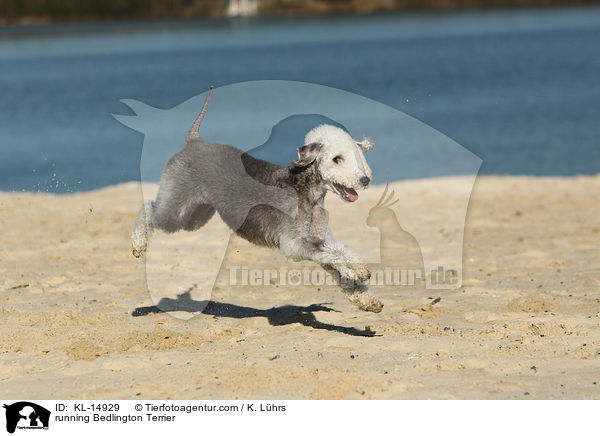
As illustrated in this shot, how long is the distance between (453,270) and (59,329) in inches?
183

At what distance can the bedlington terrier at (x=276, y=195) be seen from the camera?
614 cm

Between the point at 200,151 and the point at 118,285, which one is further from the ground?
the point at 200,151

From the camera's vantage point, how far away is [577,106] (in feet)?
91.3

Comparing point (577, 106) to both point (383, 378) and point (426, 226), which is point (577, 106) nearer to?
point (426, 226)

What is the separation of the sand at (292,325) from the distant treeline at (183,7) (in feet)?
240

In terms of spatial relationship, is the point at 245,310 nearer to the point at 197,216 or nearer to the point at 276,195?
the point at 197,216

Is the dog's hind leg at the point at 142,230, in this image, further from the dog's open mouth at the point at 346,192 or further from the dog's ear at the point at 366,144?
the dog's ear at the point at 366,144

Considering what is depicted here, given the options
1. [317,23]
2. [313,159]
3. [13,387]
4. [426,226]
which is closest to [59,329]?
[13,387]

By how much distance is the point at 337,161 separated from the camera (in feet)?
20.0

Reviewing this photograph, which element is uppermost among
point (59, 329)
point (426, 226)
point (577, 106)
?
point (577, 106)
